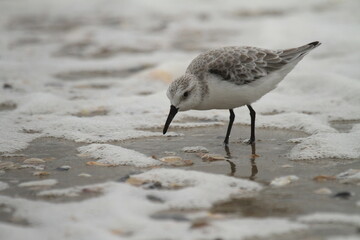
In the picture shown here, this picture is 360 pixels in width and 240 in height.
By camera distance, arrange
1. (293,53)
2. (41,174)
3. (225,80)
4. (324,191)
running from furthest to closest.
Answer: (293,53)
(225,80)
(41,174)
(324,191)

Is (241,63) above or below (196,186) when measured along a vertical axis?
above

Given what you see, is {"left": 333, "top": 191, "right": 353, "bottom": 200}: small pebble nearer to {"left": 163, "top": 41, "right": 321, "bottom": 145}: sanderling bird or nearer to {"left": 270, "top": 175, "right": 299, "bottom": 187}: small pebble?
{"left": 270, "top": 175, "right": 299, "bottom": 187}: small pebble

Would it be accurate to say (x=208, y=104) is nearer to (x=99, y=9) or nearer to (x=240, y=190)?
(x=240, y=190)

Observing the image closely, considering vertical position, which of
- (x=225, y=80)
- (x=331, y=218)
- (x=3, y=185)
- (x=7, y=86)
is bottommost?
(x=331, y=218)

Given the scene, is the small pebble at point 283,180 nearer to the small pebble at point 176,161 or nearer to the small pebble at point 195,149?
the small pebble at point 176,161

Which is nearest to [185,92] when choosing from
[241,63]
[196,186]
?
[241,63]

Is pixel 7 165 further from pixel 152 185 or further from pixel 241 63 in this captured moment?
pixel 241 63

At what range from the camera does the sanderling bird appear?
5.89 meters

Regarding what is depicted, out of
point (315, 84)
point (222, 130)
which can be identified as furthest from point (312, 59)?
point (222, 130)

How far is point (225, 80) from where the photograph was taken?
594cm

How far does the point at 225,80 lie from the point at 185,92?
1.44ft

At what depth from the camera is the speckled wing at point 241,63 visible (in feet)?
19.6

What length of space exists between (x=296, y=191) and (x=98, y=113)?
3.60 meters

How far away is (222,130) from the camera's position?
6672mm
